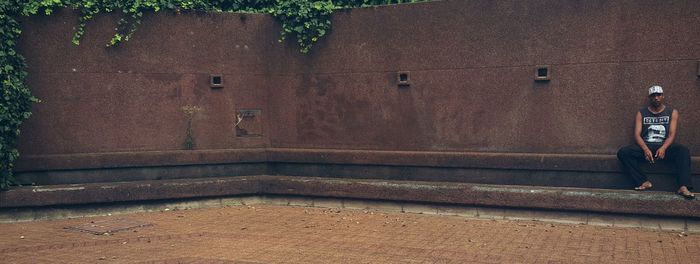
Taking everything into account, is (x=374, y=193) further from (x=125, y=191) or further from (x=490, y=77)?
(x=125, y=191)

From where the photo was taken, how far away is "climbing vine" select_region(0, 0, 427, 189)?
873 cm

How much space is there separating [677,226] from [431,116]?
3.62 meters

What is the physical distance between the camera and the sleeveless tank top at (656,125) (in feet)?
26.0

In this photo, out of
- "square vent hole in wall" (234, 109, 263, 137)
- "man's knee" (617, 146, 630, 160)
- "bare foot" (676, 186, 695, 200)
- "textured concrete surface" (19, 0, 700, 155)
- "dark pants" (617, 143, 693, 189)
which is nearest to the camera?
"bare foot" (676, 186, 695, 200)

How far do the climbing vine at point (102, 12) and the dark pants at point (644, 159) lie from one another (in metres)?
4.22

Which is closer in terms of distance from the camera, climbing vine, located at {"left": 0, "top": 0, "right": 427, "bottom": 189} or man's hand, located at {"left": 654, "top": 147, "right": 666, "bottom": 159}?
man's hand, located at {"left": 654, "top": 147, "right": 666, "bottom": 159}

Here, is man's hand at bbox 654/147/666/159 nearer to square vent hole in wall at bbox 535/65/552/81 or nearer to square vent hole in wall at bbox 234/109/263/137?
square vent hole in wall at bbox 535/65/552/81

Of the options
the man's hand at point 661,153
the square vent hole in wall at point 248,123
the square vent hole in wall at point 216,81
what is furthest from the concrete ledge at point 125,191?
the man's hand at point 661,153

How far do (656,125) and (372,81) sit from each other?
162 inches

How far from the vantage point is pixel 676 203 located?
7629 mm

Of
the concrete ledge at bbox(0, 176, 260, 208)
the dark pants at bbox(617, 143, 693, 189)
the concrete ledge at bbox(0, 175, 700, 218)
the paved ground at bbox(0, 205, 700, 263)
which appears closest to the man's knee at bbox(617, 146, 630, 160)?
the dark pants at bbox(617, 143, 693, 189)

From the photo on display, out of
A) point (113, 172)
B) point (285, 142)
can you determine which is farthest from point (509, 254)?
point (113, 172)

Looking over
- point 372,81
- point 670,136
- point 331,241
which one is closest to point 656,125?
point 670,136

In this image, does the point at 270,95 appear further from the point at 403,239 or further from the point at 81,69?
the point at 403,239
